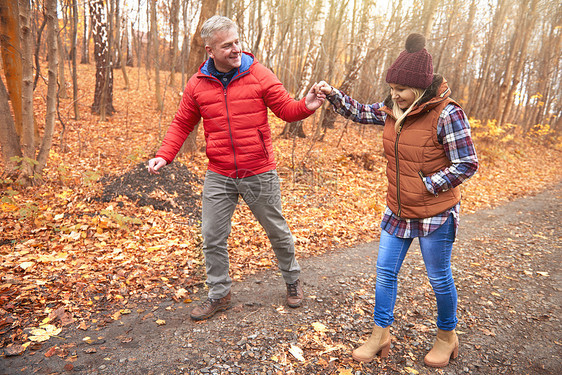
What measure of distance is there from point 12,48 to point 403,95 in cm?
796

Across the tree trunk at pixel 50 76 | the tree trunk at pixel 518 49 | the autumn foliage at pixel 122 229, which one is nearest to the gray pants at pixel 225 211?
the autumn foliage at pixel 122 229

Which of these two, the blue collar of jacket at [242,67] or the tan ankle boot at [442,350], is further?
the blue collar of jacket at [242,67]

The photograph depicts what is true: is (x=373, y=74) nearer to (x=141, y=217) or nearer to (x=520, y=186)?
(x=520, y=186)

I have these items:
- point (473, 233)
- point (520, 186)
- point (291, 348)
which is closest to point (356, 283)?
point (291, 348)

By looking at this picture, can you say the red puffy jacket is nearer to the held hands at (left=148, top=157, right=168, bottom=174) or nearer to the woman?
the held hands at (left=148, top=157, right=168, bottom=174)

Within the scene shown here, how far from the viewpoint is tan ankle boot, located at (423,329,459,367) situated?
2.61m

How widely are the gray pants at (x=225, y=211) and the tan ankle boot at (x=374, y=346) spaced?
3.61 feet

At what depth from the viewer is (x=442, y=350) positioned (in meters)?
2.65

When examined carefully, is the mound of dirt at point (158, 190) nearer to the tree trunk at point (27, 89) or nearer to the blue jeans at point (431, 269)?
the tree trunk at point (27, 89)

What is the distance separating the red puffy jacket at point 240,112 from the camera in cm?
282

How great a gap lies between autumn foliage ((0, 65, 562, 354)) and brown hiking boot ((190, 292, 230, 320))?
430 mm

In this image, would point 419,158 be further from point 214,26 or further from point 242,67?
point 214,26

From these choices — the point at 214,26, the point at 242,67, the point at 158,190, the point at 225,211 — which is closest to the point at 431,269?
the point at 225,211

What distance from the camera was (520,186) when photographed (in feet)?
34.3
